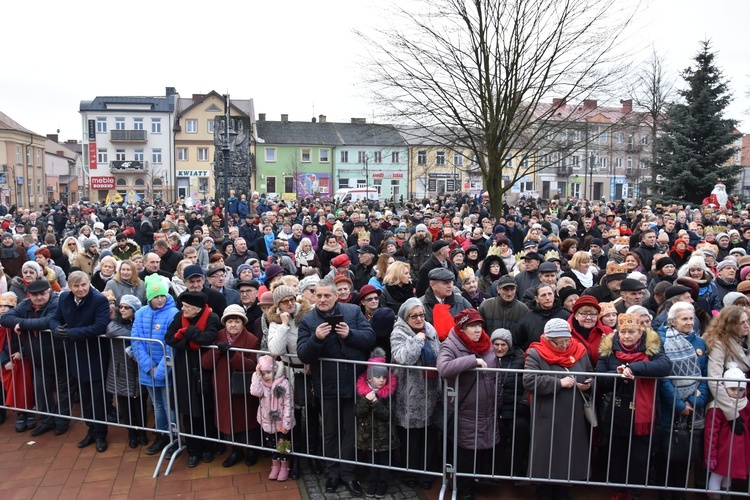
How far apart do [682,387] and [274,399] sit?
332cm

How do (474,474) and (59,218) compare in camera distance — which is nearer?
(474,474)

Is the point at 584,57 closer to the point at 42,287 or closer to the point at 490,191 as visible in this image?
the point at 490,191

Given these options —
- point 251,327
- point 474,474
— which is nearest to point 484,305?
point 474,474

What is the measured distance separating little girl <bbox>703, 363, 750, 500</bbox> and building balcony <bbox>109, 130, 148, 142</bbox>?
194 feet

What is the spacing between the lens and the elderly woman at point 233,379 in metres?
5.09

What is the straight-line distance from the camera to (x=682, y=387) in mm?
4355

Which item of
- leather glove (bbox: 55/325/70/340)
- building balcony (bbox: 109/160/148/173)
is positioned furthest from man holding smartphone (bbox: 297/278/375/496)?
building balcony (bbox: 109/160/148/173)

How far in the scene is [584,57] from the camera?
1489 centimetres

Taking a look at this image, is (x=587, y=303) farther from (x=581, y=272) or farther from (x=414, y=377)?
(x=581, y=272)

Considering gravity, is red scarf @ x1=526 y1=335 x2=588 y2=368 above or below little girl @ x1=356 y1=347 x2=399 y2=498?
above

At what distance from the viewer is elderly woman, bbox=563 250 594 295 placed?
750 cm

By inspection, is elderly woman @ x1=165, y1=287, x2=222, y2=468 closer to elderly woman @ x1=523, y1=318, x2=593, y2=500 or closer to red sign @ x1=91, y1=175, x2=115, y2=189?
elderly woman @ x1=523, y1=318, x2=593, y2=500

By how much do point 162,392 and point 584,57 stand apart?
45.0 feet

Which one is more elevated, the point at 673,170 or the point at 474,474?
the point at 673,170
